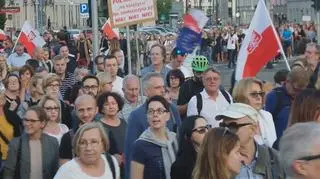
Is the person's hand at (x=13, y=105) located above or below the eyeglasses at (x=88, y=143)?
below

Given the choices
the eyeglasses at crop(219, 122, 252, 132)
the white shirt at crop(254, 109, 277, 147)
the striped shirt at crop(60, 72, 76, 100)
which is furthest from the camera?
the striped shirt at crop(60, 72, 76, 100)

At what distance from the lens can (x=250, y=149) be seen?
581 cm

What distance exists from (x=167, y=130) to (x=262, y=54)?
3207mm

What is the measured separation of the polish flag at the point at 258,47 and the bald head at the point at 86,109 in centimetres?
235

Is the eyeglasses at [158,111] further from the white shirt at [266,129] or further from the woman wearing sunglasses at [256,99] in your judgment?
the white shirt at [266,129]

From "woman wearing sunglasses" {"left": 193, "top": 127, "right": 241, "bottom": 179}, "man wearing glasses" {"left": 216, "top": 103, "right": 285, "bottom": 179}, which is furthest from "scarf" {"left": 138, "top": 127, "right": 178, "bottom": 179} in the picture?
"woman wearing sunglasses" {"left": 193, "top": 127, "right": 241, "bottom": 179}

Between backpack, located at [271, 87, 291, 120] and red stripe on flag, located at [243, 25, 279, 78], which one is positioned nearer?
backpack, located at [271, 87, 291, 120]

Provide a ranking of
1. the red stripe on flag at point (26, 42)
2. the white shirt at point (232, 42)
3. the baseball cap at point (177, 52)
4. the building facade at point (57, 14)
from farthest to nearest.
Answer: the building facade at point (57, 14) < the white shirt at point (232, 42) < the red stripe on flag at point (26, 42) < the baseball cap at point (177, 52)

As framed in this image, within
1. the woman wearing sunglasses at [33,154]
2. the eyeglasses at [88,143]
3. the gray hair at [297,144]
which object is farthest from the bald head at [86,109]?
the gray hair at [297,144]

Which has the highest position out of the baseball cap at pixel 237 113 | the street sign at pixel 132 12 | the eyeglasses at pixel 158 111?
the street sign at pixel 132 12

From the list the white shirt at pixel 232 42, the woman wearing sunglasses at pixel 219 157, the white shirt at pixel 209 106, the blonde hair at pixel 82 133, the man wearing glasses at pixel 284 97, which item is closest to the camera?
the woman wearing sunglasses at pixel 219 157

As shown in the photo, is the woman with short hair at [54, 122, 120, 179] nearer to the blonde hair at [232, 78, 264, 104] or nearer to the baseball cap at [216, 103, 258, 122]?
the baseball cap at [216, 103, 258, 122]

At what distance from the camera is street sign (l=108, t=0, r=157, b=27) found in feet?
40.9

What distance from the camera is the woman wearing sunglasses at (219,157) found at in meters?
5.16
